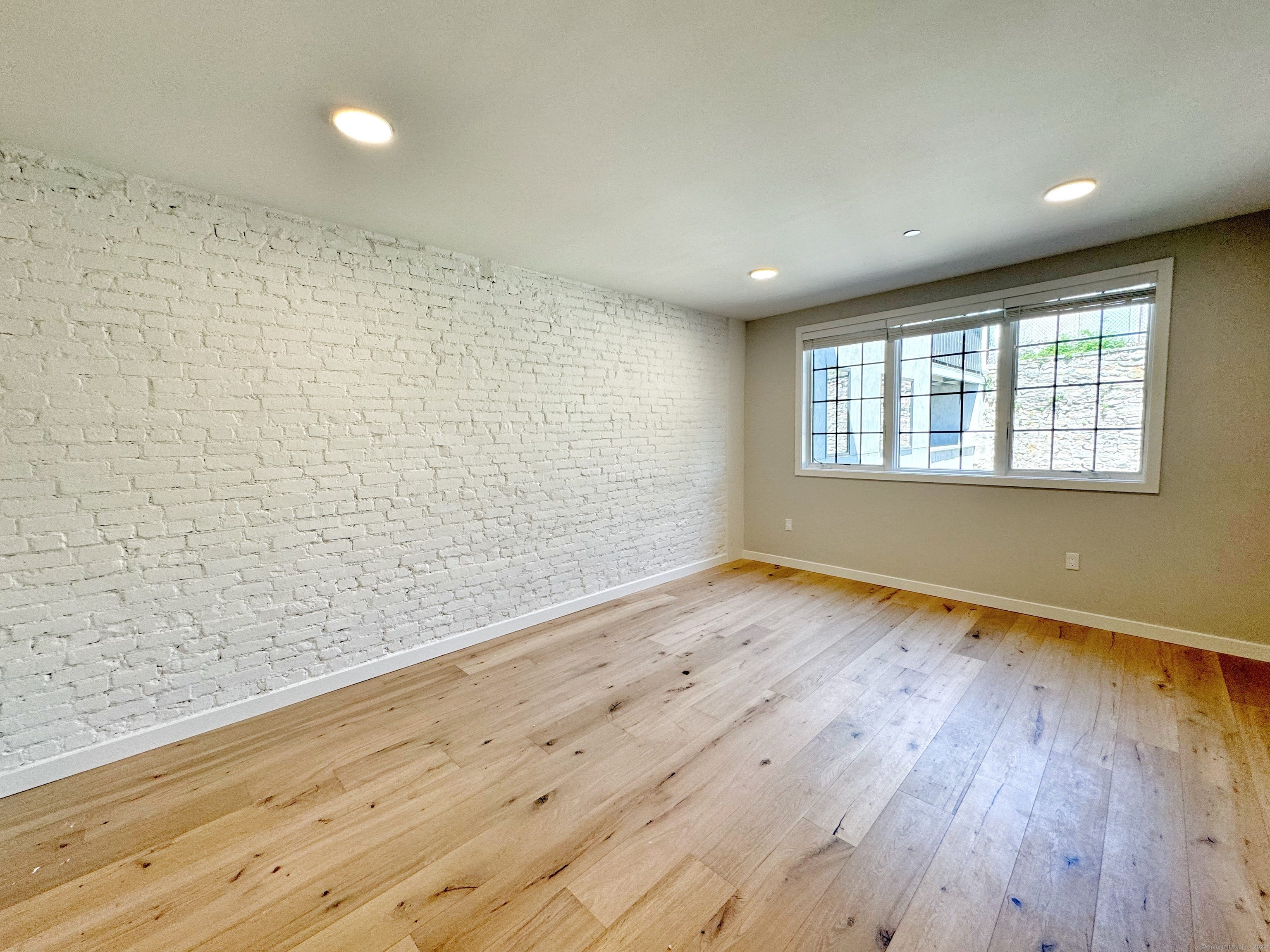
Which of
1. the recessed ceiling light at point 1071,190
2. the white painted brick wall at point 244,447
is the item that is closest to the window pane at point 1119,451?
the recessed ceiling light at point 1071,190

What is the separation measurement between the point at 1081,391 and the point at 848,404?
157 centimetres

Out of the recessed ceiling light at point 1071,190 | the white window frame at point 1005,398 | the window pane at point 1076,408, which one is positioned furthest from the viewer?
the window pane at point 1076,408

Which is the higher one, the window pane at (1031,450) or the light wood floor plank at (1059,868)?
the window pane at (1031,450)

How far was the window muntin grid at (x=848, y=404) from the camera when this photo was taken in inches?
168

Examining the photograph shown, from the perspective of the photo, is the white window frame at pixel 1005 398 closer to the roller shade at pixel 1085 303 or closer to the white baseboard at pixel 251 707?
the roller shade at pixel 1085 303

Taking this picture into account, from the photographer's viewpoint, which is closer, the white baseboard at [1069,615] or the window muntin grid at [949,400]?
the white baseboard at [1069,615]

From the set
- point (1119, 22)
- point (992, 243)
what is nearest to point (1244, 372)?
point (992, 243)

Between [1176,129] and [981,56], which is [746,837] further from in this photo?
[1176,129]

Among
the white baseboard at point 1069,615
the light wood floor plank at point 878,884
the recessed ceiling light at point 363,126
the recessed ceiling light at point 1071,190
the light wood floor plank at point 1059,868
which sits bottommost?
the light wood floor plank at point 1059,868

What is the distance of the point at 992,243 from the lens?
2977 mm

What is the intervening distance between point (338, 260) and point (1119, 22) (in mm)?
3137

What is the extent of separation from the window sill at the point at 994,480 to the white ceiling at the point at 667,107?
5.00 feet

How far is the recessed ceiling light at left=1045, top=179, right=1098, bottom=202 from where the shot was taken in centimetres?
223

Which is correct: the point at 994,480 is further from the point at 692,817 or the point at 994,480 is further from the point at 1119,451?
the point at 692,817
